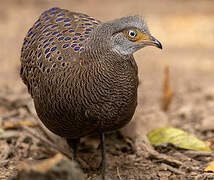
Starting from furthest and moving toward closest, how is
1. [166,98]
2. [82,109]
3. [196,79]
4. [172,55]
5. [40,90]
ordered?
[172,55] < [196,79] < [166,98] < [40,90] < [82,109]

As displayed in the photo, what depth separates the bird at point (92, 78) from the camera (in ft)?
11.2

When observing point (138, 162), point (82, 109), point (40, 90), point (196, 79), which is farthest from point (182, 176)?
point (196, 79)

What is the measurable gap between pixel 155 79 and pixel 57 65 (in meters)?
4.14

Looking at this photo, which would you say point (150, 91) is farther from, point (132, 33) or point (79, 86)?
point (79, 86)

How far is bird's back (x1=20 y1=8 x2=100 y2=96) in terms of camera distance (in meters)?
3.60

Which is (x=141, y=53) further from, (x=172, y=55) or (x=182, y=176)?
(x=182, y=176)

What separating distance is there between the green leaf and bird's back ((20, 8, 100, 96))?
1284mm

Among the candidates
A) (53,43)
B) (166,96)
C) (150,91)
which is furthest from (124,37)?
(150,91)

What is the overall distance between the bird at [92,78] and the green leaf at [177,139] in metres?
0.93

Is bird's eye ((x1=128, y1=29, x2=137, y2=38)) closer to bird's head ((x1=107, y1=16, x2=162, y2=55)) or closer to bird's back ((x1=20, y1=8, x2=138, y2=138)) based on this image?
bird's head ((x1=107, y1=16, x2=162, y2=55))

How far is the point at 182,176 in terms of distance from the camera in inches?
151

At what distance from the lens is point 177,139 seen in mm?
4438

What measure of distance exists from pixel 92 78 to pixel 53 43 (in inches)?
23.7

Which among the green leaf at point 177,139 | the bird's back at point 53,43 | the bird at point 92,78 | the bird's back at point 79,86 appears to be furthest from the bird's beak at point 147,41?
the green leaf at point 177,139
